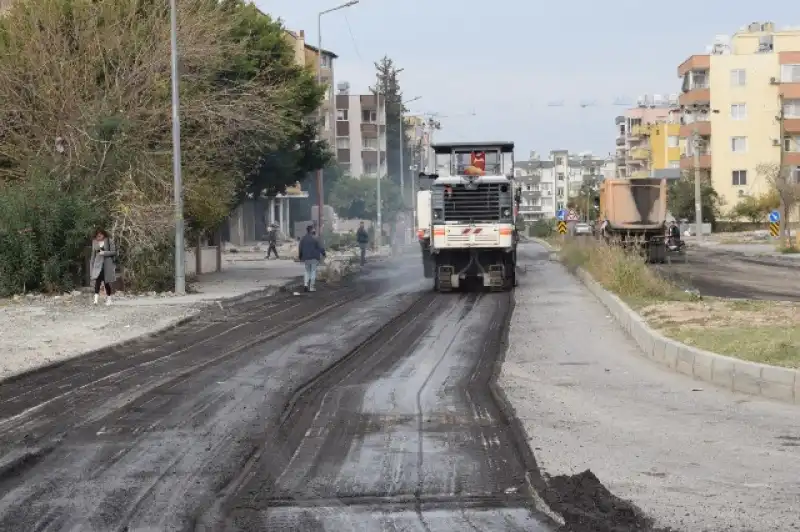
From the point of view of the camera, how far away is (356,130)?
121 m

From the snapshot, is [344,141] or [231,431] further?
[344,141]

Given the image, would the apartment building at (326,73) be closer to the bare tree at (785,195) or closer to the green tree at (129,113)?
the bare tree at (785,195)

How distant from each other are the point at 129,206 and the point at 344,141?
9403cm

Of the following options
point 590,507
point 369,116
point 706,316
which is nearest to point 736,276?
point 706,316

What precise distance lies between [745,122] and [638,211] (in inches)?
2090

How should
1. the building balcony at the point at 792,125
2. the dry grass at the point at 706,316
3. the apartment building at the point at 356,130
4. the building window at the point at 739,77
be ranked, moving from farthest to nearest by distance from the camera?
the apartment building at the point at 356,130 → the building window at the point at 739,77 → the building balcony at the point at 792,125 → the dry grass at the point at 706,316

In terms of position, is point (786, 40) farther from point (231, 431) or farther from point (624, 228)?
point (231, 431)

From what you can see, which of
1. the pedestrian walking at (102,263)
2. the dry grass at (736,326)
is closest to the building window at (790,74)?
the dry grass at (736,326)

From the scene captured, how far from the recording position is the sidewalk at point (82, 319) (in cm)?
1673

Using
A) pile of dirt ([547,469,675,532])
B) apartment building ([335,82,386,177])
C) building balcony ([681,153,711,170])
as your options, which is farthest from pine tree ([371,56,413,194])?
pile of dirt ([547,469,675,532])

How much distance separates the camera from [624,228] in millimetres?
46750

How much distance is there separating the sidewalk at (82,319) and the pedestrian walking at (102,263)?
0.45 m

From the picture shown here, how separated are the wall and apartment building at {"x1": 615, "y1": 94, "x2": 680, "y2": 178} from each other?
4.00 meters

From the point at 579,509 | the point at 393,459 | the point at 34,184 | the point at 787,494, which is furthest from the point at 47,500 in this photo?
the point at 34,184
